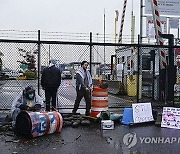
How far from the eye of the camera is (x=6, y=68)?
35.4 feet

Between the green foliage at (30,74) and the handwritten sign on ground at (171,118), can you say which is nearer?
the handwritten sign on ground at (171,118)

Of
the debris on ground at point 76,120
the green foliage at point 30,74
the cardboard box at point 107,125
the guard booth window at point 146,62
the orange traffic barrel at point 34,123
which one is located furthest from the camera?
the guard booth window at point 146,62

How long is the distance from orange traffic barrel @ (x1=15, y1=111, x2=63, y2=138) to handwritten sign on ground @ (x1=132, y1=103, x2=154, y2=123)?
2478 millimetres

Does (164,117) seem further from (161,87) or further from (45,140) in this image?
(161,87)

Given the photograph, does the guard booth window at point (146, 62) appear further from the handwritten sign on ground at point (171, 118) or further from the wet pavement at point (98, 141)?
the wet pavement at point (98, 141)

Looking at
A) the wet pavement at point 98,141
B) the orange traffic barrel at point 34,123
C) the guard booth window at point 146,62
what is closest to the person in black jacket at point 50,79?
the wet pavement at point 98,141

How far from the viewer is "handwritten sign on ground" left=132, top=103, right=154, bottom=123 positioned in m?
8.98

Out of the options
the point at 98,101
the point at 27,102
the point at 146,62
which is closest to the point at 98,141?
the point at 27,102

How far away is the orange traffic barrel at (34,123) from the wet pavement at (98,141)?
0.46 feet

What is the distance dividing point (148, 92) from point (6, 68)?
8394mm

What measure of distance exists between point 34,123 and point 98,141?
1.48 metres

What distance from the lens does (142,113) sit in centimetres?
920

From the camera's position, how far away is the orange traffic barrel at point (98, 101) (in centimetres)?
966

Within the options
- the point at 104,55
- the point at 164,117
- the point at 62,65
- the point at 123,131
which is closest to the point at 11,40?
the point at 62,65
